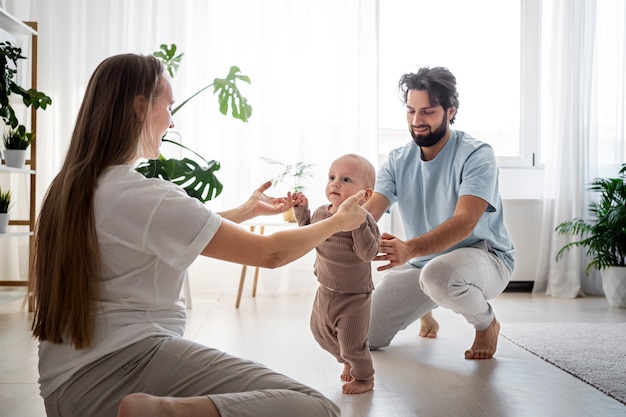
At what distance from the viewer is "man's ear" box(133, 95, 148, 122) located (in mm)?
1423

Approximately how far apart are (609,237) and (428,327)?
1.84m

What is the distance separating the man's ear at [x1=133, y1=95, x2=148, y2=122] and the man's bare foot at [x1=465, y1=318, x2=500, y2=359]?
5.57 ft

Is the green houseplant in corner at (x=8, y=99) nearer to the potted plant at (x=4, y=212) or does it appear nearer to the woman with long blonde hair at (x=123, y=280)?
the potted plant at (x=4, y=212)

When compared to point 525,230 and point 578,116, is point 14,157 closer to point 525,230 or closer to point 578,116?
point 525,230

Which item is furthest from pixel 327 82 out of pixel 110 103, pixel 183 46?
pixel 110 103

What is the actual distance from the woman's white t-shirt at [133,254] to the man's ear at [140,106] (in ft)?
0.39

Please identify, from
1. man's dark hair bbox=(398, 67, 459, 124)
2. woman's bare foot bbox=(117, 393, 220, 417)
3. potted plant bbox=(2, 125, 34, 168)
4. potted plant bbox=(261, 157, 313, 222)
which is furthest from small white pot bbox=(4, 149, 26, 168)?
woman's bare foot bbox=(117, 393, 220, 417)

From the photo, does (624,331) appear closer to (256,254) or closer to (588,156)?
(588,156)

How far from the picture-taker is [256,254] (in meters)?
1.39

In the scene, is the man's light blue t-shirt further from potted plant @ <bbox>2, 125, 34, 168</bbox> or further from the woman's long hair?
potted plant @ <bbox>2, 125, 34, 168</bbox>

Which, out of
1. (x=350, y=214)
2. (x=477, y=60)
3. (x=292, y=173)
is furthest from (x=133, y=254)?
(x=477, y=60)

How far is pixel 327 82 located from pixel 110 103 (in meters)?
3.59

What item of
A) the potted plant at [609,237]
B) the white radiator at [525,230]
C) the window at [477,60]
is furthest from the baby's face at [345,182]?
the white radiator at [525,230]

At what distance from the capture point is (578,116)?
4.94 meters
